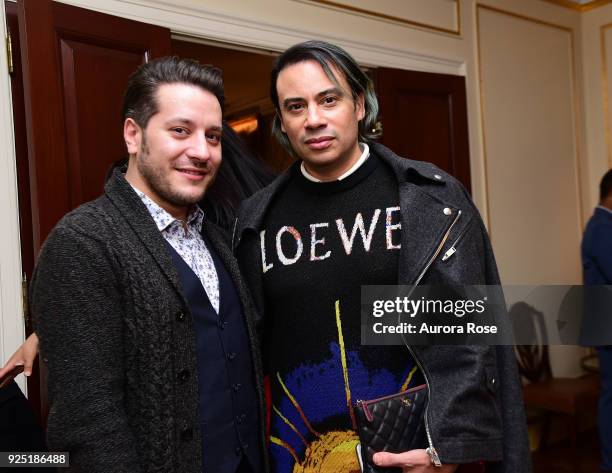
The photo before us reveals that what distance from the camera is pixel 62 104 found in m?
2.06

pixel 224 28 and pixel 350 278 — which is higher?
pixel 224 28

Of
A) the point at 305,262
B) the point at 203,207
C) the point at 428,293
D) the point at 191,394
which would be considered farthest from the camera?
the point at 203,207

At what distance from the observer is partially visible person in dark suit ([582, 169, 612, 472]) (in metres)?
3.16

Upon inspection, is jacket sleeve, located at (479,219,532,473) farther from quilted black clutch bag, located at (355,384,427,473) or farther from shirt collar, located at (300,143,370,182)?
shirt collar, located at (300,143,370,182)

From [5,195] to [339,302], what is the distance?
4.24 feet

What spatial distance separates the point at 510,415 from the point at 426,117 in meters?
2.27

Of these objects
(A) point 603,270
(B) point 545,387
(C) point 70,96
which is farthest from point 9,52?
(B) point 545,387

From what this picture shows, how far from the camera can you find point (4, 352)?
208 cm

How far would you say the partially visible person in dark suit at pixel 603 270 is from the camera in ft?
10.4

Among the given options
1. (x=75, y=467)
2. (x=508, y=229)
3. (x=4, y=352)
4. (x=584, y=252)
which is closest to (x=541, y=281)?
(x=508, y=229)

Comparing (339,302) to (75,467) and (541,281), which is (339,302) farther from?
(541,281)

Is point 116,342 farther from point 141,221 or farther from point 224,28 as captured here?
point 224,28

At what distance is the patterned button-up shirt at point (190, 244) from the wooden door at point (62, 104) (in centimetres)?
71

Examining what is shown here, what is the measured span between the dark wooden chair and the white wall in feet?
0.92
